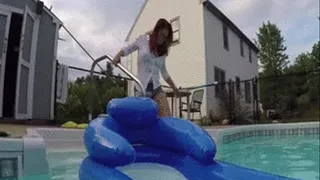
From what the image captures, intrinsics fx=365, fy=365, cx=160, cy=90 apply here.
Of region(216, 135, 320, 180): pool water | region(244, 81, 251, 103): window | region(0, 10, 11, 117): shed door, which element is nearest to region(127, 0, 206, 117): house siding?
region(244, 81, 251, 103): window

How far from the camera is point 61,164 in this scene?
11.9 feet

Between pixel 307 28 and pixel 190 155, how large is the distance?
17668 millimetres

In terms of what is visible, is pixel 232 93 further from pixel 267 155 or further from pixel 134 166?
pixel 134 166

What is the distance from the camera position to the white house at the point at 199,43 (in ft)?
44.5

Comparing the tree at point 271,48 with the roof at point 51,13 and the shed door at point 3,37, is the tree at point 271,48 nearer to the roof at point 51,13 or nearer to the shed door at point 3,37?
the roof at point 51,13

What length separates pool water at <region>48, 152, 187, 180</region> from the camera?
2307mm

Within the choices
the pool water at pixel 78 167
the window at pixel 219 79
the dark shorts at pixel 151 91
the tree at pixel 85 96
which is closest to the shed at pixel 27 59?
the tree at pixel 85 96

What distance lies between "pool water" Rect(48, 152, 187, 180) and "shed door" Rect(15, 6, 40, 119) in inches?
127

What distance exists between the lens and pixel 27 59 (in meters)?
→ 7.35

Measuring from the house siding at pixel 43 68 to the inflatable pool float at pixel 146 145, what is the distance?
17.3 feet

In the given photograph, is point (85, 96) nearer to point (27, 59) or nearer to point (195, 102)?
point (27, 59)

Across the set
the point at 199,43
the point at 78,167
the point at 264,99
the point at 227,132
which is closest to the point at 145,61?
the point at 78,167

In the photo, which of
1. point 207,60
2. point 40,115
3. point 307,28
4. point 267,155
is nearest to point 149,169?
point 267,155

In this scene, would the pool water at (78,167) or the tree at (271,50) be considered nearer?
the pool water at (78,167)
